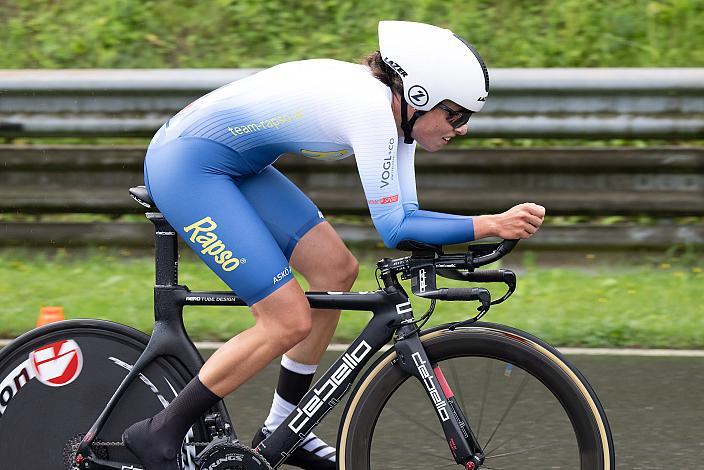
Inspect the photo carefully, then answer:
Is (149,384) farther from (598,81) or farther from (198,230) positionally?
(598,81)

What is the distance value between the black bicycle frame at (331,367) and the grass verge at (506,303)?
258cm

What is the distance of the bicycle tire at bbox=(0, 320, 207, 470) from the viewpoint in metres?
4.45

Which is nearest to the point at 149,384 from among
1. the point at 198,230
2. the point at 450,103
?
the point at 198,230

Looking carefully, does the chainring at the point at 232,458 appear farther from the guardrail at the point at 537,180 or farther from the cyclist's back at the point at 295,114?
the guardrail at the point at 537,180

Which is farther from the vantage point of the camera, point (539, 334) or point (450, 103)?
point (539, 334)

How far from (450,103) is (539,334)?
3043 mm

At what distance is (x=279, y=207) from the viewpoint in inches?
175

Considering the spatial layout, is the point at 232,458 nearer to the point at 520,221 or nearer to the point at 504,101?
the point at 520,221

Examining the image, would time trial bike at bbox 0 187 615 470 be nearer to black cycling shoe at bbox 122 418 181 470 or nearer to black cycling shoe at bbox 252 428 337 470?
black cycling shoe at bbox 122 418 181 470

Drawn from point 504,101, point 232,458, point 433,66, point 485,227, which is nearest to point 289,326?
point 232,458

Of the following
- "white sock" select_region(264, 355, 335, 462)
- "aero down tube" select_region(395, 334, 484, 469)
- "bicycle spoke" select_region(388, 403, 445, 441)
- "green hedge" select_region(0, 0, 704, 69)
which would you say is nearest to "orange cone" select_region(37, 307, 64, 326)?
"white sock" select_region(264, 355, 335, 462)

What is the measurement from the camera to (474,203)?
8.18 metres

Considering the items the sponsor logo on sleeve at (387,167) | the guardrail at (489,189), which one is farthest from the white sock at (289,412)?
the guardrail at (489,189)

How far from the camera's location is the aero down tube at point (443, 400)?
163 inches
